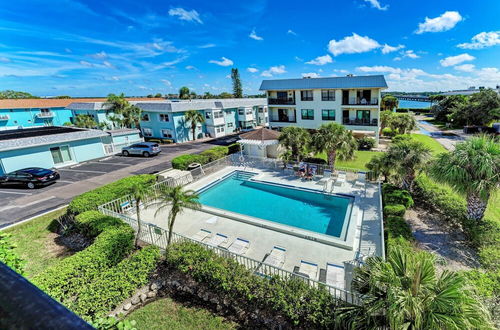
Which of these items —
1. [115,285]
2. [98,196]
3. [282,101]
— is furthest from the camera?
[282,101]

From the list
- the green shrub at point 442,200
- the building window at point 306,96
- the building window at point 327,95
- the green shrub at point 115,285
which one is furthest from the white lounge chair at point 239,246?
the building window at point 306,96

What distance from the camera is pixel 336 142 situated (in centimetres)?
2016

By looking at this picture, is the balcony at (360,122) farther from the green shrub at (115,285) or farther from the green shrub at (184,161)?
the green shrub at (115,285)

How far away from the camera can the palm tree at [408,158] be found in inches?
604

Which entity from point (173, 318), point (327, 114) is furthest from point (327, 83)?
point (173, 318)

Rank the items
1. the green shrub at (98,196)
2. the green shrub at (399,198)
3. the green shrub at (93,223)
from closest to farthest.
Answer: the green shrub at (93,223) → the green shrub at (98,196) → the green shrub at (399,198)

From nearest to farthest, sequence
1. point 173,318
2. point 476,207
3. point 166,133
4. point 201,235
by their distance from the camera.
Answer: point 173,318, point 476,207, point 201,235, point 166,133

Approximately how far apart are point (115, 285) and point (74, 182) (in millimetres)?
17660

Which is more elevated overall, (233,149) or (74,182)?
(233,149)

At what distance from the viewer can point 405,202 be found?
14711 mm

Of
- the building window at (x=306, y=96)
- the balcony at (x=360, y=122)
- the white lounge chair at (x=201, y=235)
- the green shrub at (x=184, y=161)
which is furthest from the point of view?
the building window at (x=306, y=96)

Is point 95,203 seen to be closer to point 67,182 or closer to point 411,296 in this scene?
point 67,182

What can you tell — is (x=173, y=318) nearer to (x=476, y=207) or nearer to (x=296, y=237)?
(x=296, y=237)

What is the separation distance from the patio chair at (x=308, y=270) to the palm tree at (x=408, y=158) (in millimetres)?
10293
